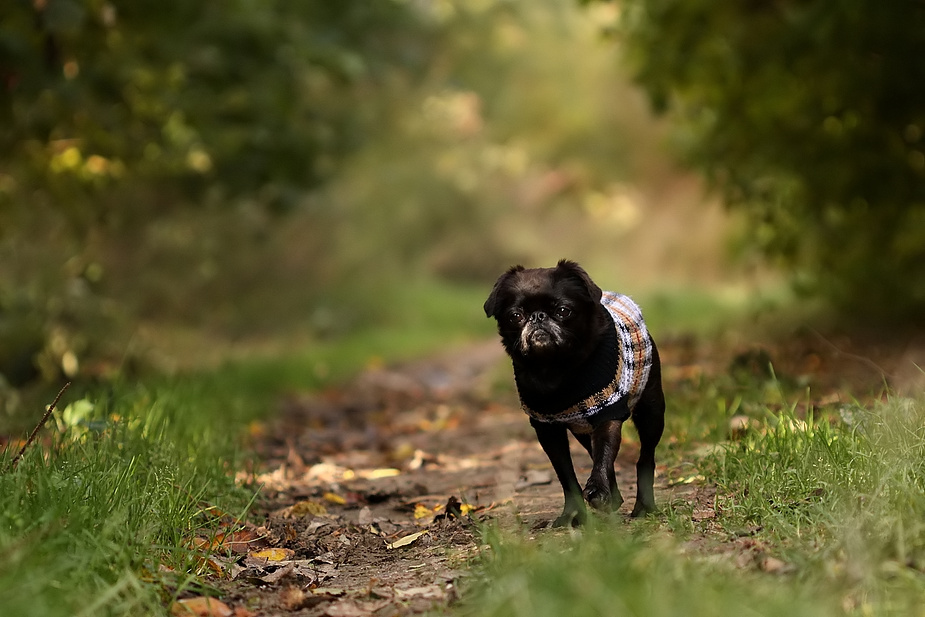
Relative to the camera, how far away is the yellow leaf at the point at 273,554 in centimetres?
397

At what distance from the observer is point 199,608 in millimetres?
3193

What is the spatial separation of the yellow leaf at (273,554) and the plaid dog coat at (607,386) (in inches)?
45.4

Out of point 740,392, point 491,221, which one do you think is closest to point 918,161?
point 740,392

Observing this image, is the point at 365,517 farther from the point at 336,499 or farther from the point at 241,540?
the point at 241,540

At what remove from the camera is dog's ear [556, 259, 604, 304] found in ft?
12.8

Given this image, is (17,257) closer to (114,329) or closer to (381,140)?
(114,329)

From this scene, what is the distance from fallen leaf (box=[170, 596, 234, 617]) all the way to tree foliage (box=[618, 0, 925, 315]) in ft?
16.8

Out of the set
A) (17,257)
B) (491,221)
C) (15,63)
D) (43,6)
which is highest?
(43,6)

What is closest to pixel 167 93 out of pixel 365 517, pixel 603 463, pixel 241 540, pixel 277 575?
pixel 365 517

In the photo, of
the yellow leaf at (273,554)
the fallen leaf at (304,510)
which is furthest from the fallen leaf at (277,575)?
the fallen leaf at (304,510)

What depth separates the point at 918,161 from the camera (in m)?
8.38

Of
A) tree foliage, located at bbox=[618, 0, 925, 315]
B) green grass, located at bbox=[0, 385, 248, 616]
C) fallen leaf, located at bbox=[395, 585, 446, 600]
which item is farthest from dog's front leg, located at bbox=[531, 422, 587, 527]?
tree foliage, located at bbox=[618, 0, 925, 315]

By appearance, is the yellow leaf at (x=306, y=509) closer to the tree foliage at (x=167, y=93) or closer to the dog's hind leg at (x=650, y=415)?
the dog's hind leg at (x=650, y=415)

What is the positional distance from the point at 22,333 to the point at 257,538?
13.3 feet
